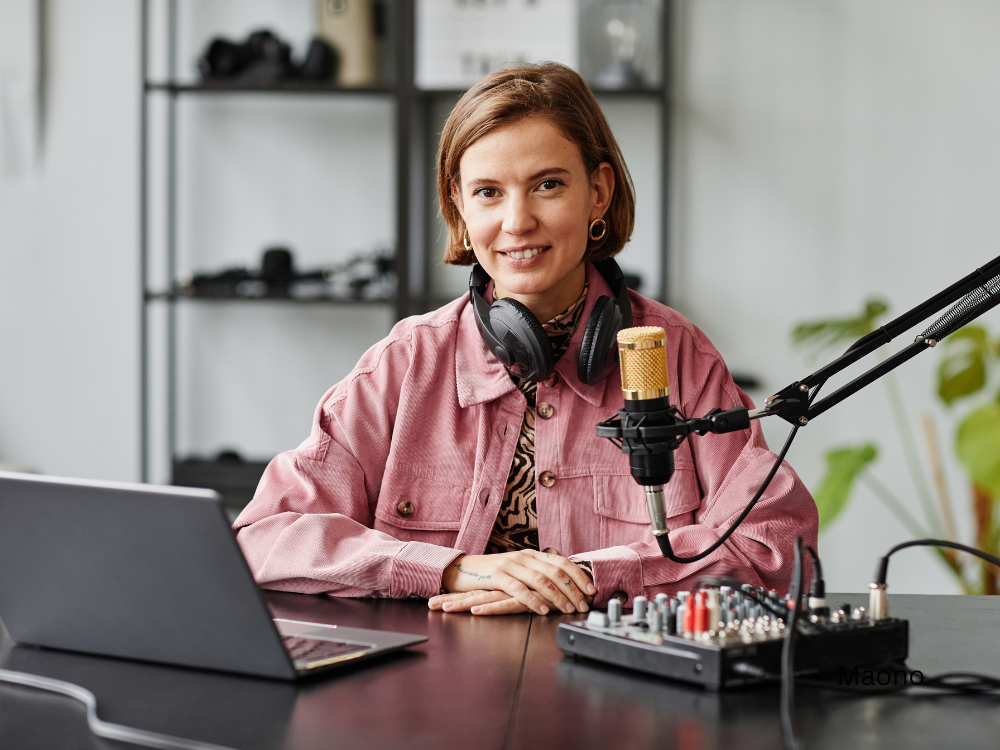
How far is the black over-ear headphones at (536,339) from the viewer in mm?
1422

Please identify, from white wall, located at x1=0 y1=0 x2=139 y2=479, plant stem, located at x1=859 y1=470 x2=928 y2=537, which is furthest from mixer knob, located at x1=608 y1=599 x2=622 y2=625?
white wall, located at x1=0 y1=0 x2=139 y2=479

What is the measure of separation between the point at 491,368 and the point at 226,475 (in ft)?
5.16

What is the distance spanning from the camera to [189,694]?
836 mm

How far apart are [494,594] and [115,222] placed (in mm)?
2344

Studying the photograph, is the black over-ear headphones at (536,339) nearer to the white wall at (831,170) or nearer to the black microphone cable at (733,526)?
the black microphone cable at (733,526)

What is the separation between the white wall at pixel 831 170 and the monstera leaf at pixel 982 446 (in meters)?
0.61

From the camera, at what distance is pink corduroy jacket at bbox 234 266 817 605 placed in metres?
1.34

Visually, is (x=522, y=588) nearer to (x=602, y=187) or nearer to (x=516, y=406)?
(x=516, y=406)

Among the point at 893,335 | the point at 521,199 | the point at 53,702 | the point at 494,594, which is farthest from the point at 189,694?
the point at 521,199

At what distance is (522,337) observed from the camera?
142 cm

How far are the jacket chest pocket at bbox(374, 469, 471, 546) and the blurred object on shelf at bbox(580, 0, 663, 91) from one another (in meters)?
1.69

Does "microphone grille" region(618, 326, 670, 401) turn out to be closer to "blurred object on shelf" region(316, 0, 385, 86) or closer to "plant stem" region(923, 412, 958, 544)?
"blurred object on shelf" region(316, 0, 385, 86)

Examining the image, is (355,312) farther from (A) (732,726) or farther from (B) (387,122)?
(A) (732,726)

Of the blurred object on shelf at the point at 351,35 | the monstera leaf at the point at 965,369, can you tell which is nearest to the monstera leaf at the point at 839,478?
the monstera leaf at the point at 965,369
